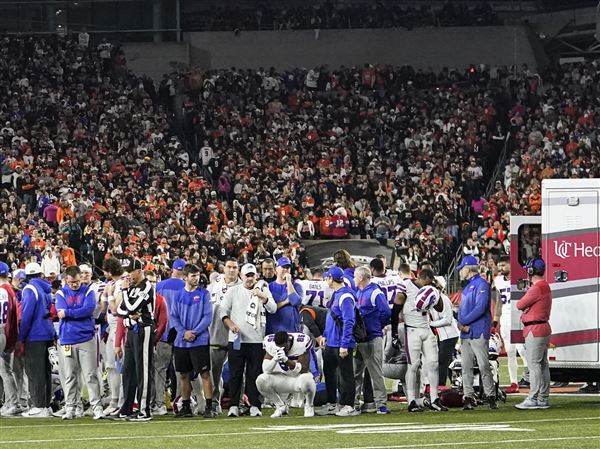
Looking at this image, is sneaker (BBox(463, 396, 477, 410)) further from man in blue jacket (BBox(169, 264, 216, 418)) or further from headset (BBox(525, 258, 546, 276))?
man in blue jacket (BBox(169, 264, 216, 418))

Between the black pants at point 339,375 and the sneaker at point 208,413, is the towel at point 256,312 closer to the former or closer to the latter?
the black pants at point 339,375

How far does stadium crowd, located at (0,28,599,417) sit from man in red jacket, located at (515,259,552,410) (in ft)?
37.2

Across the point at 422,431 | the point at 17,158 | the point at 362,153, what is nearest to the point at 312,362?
the point at 422,431

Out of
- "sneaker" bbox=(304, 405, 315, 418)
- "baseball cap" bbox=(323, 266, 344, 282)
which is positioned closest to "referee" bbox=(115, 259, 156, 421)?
"sneaker" bbox=(304, 405, 315, 418)

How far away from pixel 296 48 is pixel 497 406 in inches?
1202

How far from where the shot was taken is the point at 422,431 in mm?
15375

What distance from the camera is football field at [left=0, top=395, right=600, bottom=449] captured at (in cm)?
1431

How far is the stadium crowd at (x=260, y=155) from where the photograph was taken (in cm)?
3416

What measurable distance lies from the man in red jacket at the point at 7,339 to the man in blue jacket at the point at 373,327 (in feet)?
13.7

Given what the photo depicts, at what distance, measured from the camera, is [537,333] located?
18.1m

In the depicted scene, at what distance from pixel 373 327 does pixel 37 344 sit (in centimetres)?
407

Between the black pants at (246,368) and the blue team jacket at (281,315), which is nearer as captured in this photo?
the black pants at (246,368)

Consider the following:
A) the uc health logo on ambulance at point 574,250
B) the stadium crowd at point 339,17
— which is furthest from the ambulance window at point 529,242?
the stadium crowd at point 339,17

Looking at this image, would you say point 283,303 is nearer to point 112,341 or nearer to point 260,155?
point 112,341
